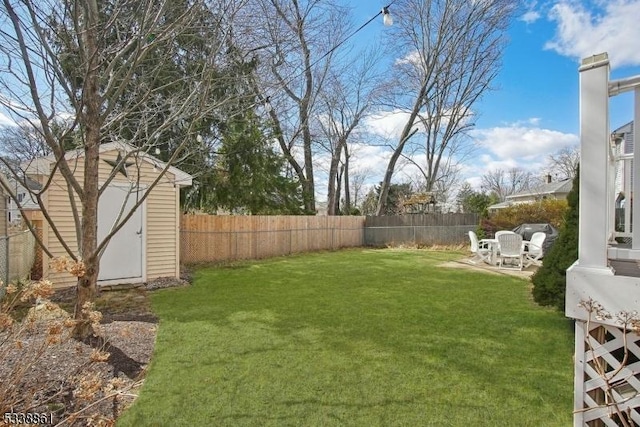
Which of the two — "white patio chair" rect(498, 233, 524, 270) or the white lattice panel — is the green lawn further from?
"white patio chair" rect(498, 233, 524, 270)

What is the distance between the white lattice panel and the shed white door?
6767mm

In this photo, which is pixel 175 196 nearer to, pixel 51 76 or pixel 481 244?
pixel 51 76

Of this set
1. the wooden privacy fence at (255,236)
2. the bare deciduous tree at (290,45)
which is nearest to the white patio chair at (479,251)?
the wooden privacy fence at (255,236)

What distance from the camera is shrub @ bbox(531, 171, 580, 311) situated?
14.7 ft

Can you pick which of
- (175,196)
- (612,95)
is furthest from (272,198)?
(612,95)

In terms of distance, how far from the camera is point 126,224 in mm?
6668

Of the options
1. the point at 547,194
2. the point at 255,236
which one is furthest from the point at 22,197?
the point at 547,194

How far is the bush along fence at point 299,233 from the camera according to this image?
985 cm

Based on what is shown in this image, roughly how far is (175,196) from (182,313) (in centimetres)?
338

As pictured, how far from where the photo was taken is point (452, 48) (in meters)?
15.8

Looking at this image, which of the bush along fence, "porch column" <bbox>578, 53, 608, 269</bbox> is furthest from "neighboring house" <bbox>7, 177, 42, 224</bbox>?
"porch column" <bbox>578, 53, 608, 269</bbox>

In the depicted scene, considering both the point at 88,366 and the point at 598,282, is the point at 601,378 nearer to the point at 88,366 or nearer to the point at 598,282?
the point at 598,282

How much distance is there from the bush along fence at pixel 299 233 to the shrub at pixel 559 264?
26.3ft

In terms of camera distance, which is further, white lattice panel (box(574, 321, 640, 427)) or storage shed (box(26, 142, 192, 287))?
storage shed (box(26, 142, 192, 287))
